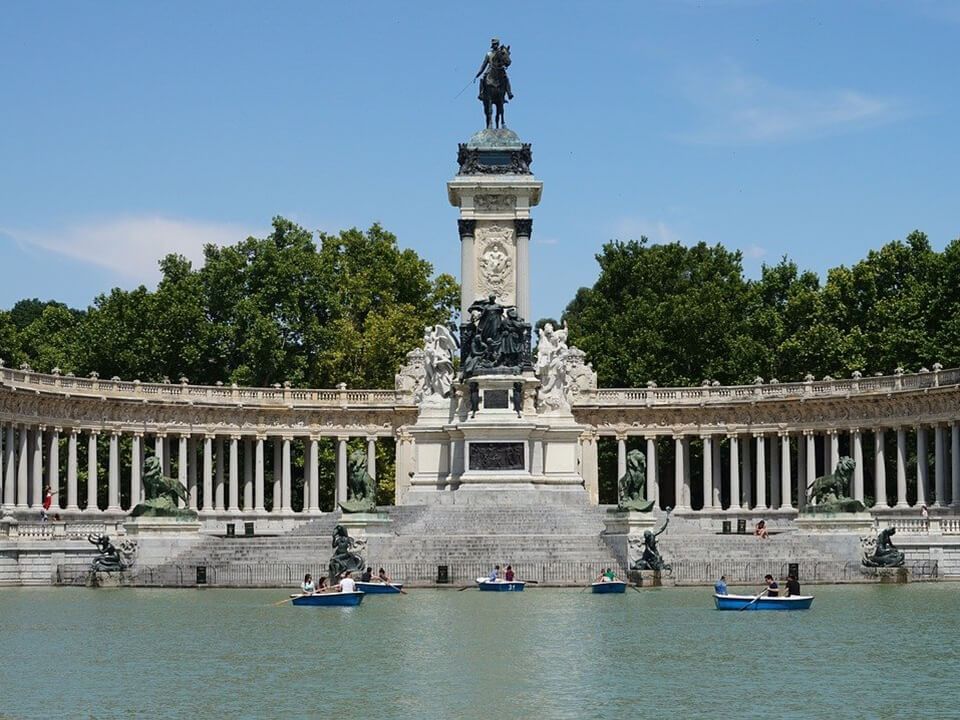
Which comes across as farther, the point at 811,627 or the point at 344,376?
the point at 344,376

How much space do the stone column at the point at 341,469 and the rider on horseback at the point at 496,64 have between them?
20396mm

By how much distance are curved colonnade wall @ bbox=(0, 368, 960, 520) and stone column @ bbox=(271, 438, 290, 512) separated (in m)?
0.08

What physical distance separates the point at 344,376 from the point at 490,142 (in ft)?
84.9

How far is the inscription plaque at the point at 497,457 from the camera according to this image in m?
74.6

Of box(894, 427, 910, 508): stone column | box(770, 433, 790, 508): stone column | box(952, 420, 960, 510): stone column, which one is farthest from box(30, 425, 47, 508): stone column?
box(952, 420, 960, 510): stone column

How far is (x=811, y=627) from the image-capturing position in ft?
140

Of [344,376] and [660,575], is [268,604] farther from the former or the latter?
[344,376]

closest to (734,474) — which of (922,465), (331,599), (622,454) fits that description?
(622,454)

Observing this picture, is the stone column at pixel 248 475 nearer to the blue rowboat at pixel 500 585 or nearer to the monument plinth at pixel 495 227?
the monument plinth at pixel 495 227

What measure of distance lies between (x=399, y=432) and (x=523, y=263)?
14.1 metres

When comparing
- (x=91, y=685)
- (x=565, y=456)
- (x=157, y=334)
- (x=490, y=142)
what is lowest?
(x=91, y=685)

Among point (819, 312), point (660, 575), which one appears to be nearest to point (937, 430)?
point (819, 312)

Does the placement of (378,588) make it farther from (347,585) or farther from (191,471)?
(191,471)

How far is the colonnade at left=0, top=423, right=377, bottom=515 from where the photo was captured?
81625 millimetres
